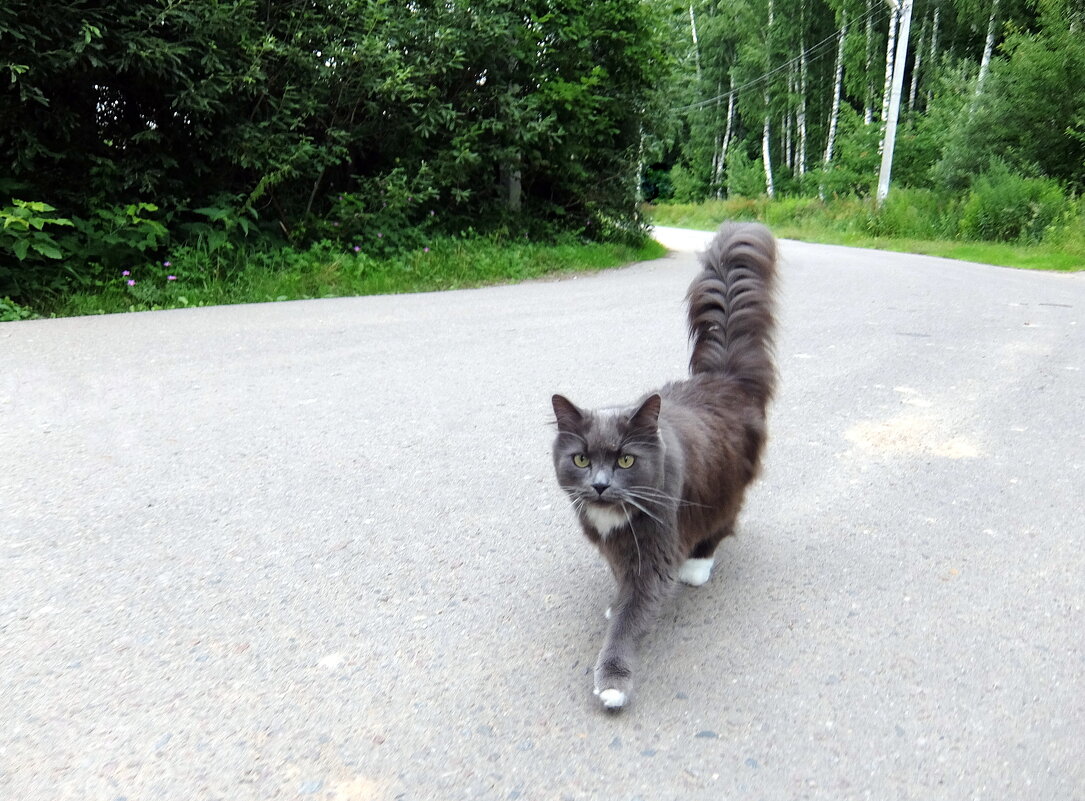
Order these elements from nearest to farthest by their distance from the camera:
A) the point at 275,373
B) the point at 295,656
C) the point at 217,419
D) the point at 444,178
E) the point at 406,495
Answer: the point at 295,656 < the point at 406,495 < the point at 217,419 < the point at 275,373 < the point at 444,178

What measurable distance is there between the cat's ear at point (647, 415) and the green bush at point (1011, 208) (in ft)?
60.7

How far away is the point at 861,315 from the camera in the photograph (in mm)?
9188

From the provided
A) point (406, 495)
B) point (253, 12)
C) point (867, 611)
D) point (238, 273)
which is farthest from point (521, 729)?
point (253, 12)

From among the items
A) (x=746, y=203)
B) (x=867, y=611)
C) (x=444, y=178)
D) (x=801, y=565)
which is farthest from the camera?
(x=746, y=203)

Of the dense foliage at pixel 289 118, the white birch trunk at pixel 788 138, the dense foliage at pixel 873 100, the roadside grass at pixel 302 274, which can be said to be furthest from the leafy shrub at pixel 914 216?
the white birch trunk at pixel 788 138

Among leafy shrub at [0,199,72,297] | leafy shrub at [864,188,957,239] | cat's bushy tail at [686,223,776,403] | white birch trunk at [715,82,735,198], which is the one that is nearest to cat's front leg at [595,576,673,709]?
cat's bushy tail at [686,223,776,403]

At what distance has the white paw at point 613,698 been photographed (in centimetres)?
248

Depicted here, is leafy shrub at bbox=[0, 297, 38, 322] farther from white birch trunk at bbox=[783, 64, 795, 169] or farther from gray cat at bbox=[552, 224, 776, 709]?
white birch trunk at bbox=[783, 64, 795, 169]

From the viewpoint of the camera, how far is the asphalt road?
2.27 m

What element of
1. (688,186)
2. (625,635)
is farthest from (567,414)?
(688,186)

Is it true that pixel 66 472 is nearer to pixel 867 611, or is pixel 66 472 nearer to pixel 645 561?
pixel 645 561

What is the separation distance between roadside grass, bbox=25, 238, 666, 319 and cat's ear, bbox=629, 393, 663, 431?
758 centimetres

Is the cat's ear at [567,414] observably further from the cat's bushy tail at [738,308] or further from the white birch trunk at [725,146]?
the white birch trunk at [725,146]

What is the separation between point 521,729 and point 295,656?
33.0 inches
